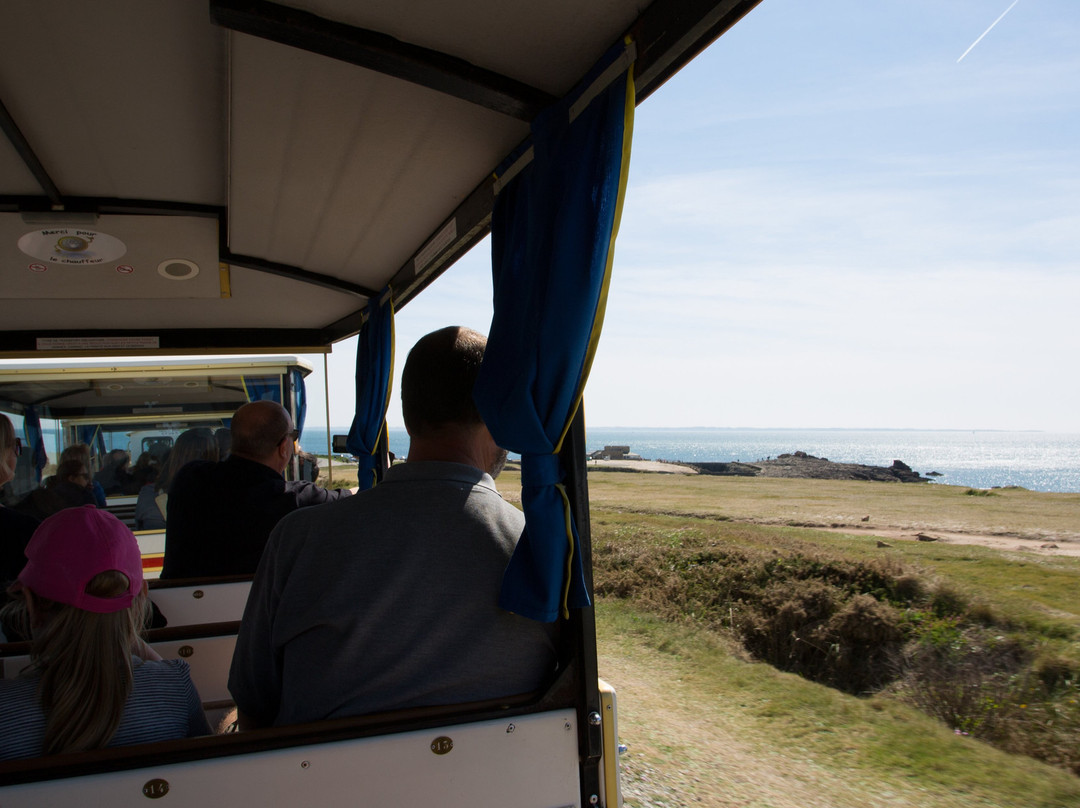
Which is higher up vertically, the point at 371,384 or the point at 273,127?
the point at 273,127

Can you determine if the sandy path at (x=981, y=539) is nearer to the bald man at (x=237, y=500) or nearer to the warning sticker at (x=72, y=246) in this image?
the bald man at (x=237, y=500)

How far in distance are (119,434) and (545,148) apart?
19.2 feet

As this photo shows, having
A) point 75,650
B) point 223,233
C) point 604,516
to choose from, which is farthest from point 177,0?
point 604,516

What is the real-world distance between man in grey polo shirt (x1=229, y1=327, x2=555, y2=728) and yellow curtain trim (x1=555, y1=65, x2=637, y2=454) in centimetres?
31

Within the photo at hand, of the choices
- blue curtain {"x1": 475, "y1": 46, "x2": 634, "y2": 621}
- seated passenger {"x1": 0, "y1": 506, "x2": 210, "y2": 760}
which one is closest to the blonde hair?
seated passenger {"x1": 0, "y1": 506, "x2": 210, "y2": 760}

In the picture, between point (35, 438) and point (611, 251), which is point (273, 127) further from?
point (35, 438)

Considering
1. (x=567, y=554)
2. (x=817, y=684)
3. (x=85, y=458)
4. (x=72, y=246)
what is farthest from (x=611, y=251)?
(x=817, y=684)

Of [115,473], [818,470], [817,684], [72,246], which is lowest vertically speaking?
[817,684]

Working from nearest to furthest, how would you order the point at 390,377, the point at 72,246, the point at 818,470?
the point at 72,246 < the point at 390,377 < the point at 818,470

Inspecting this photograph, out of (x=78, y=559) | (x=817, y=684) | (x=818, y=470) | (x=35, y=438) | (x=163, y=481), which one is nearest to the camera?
(x=78, y=559)

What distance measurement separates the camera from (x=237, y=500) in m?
3.31

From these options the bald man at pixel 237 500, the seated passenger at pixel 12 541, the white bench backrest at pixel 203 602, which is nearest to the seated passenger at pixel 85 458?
the bald man at pixel 237 500

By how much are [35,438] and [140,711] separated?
5.79 m

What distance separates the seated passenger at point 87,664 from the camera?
1.50 metres
